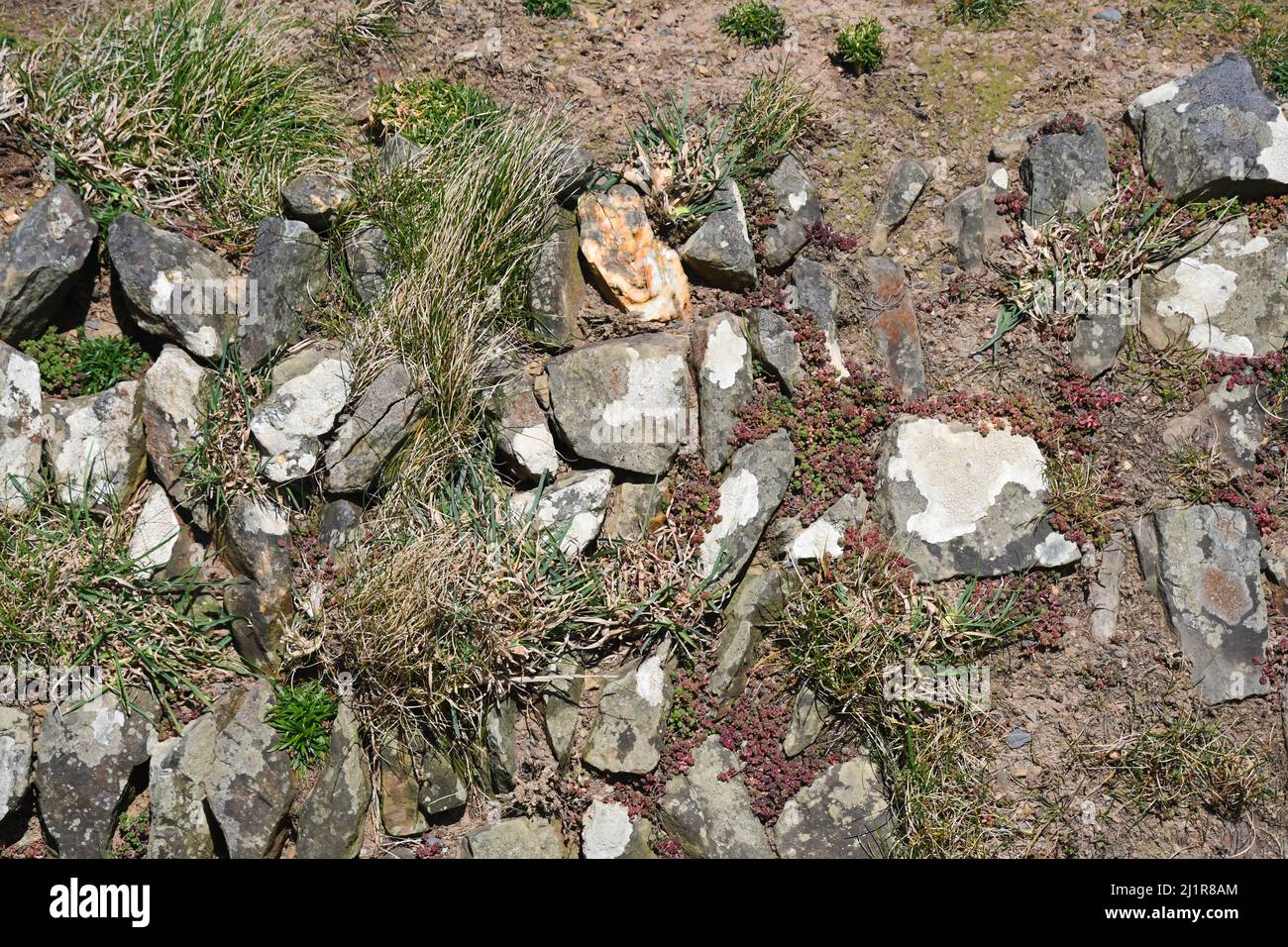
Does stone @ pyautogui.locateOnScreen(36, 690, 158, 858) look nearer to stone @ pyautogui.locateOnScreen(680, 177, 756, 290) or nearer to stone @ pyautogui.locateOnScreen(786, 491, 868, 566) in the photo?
stone @ pyautogui.locateOnScreen(786, 491, 868, 566)

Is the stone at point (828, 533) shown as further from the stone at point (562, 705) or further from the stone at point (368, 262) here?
the stone at point (368, 262)

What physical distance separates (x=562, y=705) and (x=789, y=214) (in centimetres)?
365

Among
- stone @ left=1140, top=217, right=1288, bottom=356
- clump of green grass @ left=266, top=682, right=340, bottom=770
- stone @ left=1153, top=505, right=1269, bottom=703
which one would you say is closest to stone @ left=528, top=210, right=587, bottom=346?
clump of green grass @ left=266, top=682, right=340, bottom=770

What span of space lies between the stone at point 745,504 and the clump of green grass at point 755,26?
3138mm

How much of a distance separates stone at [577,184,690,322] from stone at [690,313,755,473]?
351 millimetres

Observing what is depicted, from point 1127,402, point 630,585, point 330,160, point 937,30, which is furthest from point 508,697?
point 937,30

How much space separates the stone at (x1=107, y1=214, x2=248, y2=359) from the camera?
6121 millimetres

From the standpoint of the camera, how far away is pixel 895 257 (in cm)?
677

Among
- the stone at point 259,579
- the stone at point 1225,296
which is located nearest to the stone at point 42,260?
the stone at point 259,579

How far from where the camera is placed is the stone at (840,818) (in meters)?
5.80

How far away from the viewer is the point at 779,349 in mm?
6375

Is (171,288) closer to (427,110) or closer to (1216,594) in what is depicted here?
(427,110)

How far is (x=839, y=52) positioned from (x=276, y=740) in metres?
6.19

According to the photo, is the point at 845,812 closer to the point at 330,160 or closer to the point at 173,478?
the point at 173,478
